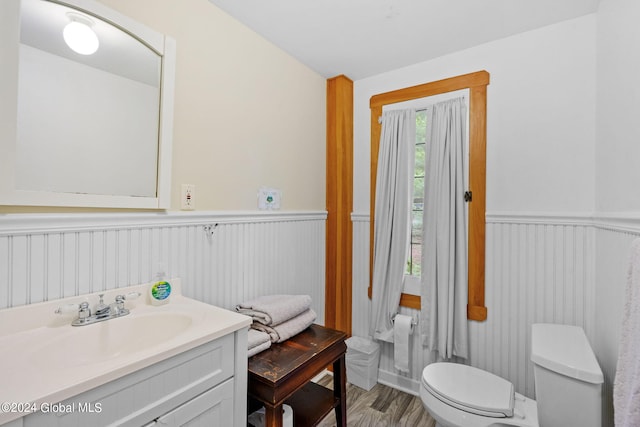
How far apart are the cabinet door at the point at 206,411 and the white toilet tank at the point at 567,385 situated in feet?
4.04

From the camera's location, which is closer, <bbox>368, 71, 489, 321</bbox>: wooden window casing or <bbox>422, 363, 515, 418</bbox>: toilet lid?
<bbox>422, 363, 515, 418</bbox>: toilet lid

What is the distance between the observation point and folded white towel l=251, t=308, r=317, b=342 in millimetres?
1458

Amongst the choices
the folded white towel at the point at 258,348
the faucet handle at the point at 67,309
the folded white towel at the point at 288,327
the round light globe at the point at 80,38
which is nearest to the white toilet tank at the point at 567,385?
the folded white towel at the point at 288,327

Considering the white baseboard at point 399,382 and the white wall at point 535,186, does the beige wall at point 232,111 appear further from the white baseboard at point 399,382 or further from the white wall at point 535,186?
the white baseboard at point 399,382

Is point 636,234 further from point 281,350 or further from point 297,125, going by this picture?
point 297,125

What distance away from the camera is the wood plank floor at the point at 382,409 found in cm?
183

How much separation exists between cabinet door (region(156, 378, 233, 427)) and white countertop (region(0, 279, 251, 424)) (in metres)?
0.19

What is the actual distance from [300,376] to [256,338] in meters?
0.25

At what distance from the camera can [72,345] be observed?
989mm

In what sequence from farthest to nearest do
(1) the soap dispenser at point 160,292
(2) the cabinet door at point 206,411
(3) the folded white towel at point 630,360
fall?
1. (1) the soap dispenser at point 160,292
2. (2) the cabinet door at point 206,411
3. (3) the folded white towel at point 630,360

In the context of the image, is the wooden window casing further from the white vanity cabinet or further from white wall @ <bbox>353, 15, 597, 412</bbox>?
the white vanity cabinet

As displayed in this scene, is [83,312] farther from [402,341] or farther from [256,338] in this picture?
[402,341]

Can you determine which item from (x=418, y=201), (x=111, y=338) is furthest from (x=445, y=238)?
(x=111, y=338)

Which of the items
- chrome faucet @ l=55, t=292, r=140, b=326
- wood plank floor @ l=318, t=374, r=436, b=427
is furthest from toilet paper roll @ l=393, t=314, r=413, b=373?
chrome faucet @ l=55, t=292, r=140, b=326
